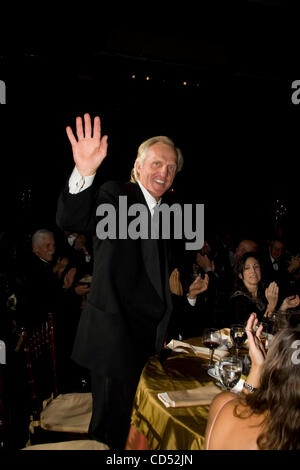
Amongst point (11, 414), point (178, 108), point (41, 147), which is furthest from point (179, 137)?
point (11, 414)

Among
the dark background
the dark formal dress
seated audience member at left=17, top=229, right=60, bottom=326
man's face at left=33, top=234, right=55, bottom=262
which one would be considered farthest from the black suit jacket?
the dark background

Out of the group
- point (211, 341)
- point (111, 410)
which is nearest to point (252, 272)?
point (211, 341)

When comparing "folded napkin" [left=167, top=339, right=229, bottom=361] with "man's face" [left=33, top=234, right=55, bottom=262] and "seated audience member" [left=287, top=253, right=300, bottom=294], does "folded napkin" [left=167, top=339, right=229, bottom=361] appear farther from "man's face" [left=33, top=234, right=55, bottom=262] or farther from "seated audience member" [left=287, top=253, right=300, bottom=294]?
"seated audience member" [left=287, top=253, right=300, bottom=294]

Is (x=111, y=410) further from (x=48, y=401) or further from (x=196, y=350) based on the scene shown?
(x=48, y=401)

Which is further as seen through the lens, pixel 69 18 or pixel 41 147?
pixel 41 147

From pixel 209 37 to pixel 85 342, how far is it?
172 inches

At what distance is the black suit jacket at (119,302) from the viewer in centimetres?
136

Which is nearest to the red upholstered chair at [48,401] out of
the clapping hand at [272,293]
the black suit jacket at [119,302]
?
the black suit jacket at [119,302]

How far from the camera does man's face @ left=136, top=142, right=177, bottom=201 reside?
5.16 ft

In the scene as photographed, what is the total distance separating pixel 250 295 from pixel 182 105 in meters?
4.74

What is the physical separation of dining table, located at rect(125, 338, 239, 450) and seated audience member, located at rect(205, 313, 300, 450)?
0.17 metres

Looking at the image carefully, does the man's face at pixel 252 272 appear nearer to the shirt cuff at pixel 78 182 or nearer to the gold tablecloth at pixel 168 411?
the gold tablecloth at pixel 168 411
